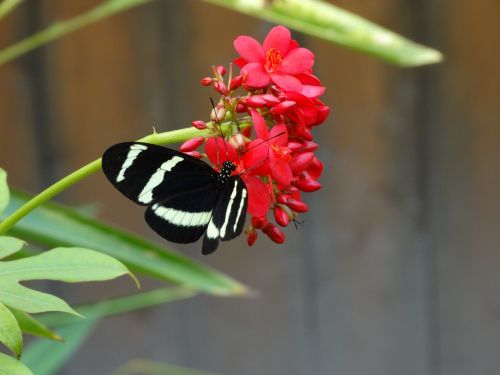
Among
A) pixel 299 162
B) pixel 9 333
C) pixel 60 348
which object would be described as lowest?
pixel 60 348

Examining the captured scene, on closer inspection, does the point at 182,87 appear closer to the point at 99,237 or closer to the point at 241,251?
the point at 241,251

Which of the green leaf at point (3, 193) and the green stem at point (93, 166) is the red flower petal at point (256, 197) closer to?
the green stem at point (93, 166)

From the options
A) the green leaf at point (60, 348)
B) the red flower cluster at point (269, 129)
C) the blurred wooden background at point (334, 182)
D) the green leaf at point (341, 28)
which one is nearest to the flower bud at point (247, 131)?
the red flower cluster at point (269, 129)

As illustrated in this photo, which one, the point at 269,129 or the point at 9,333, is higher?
the point at 269,129

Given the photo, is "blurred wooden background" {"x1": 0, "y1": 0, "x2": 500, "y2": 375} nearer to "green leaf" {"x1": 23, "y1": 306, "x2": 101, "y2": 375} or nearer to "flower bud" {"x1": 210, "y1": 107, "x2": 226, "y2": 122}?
"green leaf" {"x1": 23, "y1": 306, "x2": 101, "y2": 375}

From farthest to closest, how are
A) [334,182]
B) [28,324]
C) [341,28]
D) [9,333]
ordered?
[334,182] → [341,28] → [28,324] → [9,333]

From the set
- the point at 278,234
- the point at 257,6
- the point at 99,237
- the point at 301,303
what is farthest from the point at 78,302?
the point at 278,234

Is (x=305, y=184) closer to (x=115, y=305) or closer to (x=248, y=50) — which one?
(x=248, y=50)

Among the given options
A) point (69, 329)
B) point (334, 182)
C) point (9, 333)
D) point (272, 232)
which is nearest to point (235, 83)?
point (272, 232)
